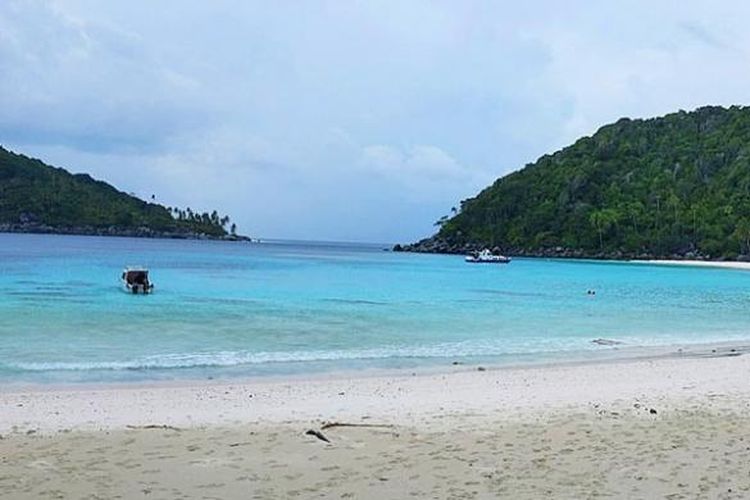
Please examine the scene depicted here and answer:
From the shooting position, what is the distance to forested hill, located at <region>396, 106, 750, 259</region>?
115812mm

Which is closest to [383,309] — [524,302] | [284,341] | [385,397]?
[524,302]

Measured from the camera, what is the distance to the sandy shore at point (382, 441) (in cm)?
632

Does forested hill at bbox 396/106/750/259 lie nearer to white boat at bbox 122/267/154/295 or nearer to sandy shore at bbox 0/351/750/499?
white boat at bbox 122/267/154/295

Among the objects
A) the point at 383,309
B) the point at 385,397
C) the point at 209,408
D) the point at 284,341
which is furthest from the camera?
the point at 383,309

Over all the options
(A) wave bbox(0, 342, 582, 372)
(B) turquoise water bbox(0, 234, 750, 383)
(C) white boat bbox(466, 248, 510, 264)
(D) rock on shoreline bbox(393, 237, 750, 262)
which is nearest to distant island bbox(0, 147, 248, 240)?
(D) rock on shoreline bbox(393, 237, 750, 262)

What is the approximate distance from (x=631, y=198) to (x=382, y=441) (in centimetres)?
12635

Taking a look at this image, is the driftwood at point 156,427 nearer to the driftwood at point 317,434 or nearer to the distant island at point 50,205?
the driftwood at point 317,434

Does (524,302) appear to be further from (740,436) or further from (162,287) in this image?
(740,436)

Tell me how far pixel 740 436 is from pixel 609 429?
132cm

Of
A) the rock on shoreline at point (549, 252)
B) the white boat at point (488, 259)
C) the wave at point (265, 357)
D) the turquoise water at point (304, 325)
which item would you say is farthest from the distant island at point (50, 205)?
the wave at point (265, 357)

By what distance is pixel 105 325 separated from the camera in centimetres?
2189

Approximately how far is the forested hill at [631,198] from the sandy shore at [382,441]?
104440 mm

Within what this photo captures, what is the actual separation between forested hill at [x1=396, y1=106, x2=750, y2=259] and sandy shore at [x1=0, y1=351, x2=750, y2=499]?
104m

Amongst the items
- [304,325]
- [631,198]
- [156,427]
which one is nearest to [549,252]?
[631,198]
